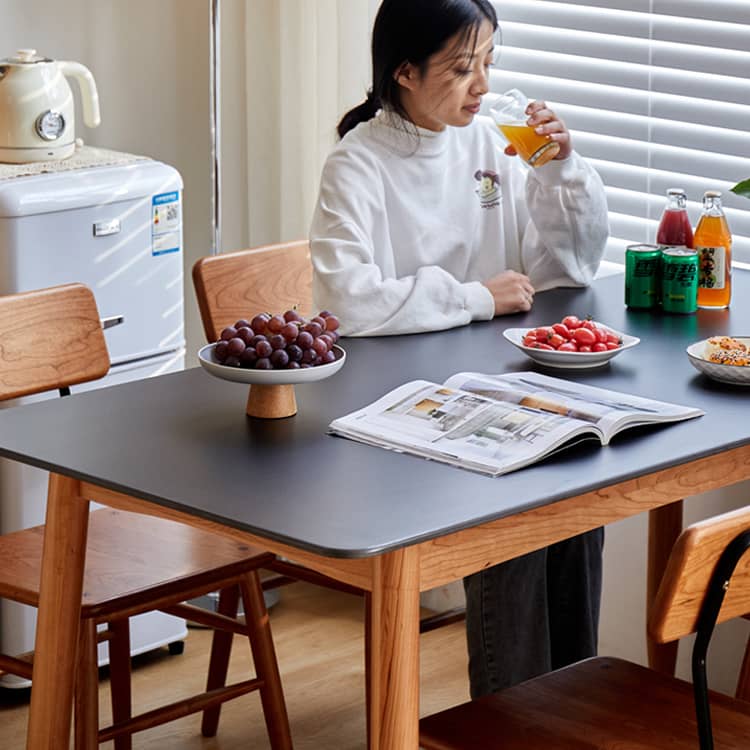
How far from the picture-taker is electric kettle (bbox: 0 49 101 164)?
3.09 m

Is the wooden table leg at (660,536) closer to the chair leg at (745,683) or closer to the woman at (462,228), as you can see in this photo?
the woman at (462,228)

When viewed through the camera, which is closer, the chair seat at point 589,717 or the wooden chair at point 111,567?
the chair seat at point 589,717

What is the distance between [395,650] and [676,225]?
49.6 inches

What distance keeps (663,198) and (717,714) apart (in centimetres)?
145

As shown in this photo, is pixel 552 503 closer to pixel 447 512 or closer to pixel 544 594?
pixel 447 512

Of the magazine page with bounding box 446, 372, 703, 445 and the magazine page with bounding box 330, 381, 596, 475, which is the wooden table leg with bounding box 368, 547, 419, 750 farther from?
the magazine page with bounding box 446, 372, 703, 445

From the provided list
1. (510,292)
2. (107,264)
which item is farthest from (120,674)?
(510,292)

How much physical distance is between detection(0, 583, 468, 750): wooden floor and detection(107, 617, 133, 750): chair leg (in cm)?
22

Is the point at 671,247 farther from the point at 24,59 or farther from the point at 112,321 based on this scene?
the point at 24,59

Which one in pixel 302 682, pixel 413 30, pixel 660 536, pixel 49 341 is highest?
pixel 413 30

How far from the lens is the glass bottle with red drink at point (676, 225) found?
8.75 ft

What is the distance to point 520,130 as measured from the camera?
262cm

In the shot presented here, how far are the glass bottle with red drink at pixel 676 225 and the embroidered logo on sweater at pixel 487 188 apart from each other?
12.5 inches

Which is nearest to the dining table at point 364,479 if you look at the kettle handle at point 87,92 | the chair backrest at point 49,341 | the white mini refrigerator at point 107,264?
the chair backrest at point 49,341
